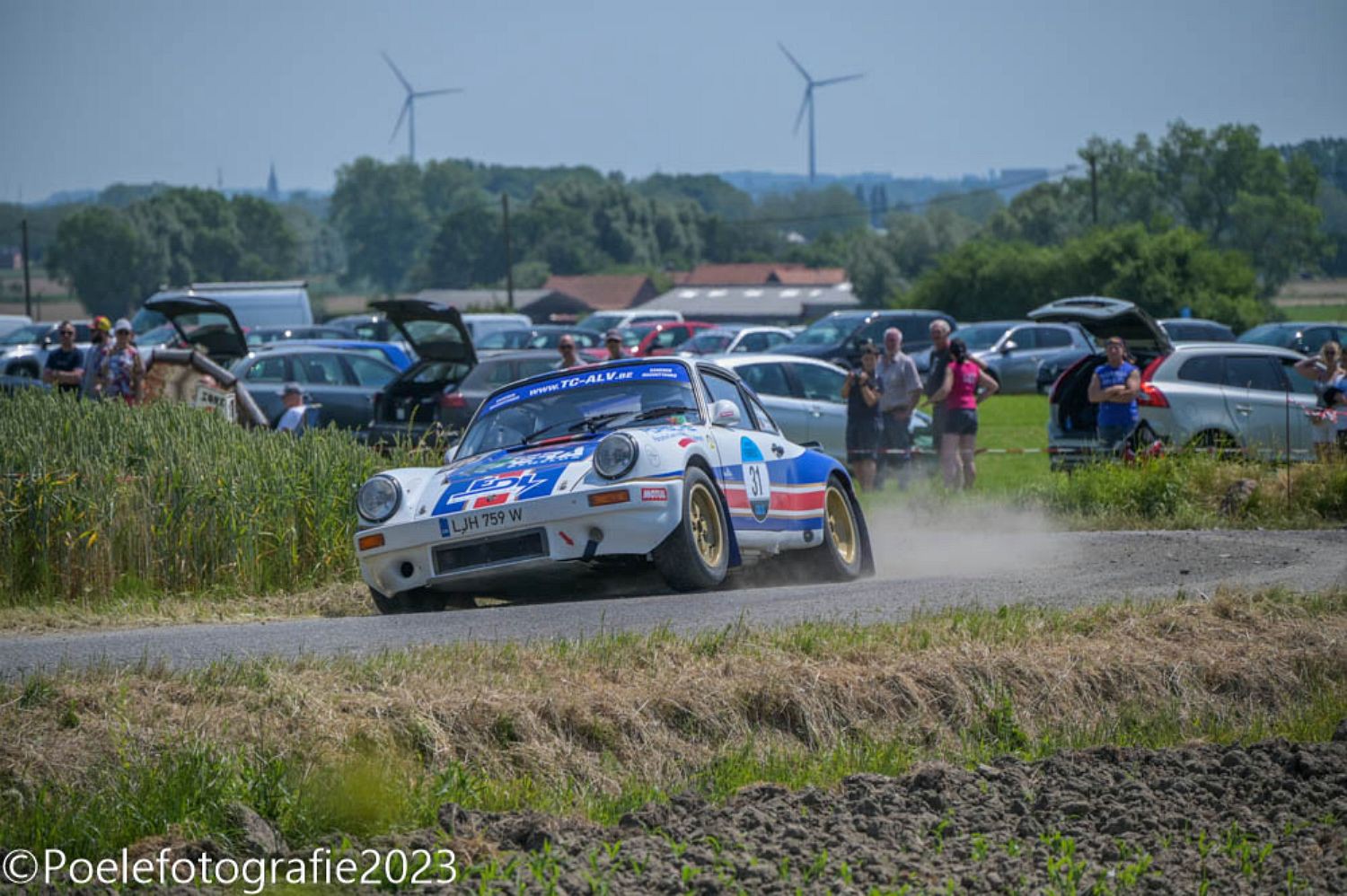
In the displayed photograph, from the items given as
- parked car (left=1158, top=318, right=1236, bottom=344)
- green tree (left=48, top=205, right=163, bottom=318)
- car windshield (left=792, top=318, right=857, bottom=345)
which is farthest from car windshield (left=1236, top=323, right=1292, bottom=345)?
green tree (left=48, top=205, right=163, bottom=318)

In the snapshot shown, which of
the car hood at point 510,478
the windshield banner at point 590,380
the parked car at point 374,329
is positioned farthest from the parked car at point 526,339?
the car hood at point 510,478

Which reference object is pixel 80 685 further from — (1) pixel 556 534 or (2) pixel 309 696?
(1) pixel 556 534

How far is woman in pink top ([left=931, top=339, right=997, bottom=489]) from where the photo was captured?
16.9m

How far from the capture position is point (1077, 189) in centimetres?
10138

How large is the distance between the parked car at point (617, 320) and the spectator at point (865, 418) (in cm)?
2961

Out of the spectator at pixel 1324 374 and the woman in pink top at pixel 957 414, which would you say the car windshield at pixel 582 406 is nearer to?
the woman in pink top at pixel 957 414

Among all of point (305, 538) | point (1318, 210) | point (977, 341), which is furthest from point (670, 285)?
point (305, 538)

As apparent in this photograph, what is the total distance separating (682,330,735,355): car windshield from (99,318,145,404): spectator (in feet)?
66.6

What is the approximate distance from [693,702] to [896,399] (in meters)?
10.9

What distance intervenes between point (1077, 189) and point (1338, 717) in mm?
97377

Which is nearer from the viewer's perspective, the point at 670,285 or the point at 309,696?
the point at 309,696

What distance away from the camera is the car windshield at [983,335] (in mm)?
35625

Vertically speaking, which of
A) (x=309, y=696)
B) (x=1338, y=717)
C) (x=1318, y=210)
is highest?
(x=1318, y=210)

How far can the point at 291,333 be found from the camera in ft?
118
